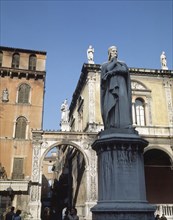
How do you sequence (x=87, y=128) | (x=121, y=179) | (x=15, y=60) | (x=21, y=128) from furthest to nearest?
1. (x=15, y=60)
2. (x=21, y=128)
3. (x=87, y=128)
4. (x=121, y=179)

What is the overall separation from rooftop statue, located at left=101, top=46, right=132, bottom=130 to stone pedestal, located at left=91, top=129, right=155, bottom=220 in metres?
0.37

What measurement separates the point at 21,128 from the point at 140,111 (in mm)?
10277

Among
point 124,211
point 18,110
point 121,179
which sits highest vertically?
point 18,110

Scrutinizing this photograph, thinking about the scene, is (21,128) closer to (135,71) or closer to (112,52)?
(135,71)

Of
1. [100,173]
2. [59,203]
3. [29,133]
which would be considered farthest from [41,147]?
[59,203]

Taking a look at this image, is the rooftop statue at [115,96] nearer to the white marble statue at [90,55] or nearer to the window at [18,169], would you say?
the window at [18,169]

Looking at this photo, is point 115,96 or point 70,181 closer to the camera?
point 115,96

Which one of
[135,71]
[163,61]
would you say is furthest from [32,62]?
[163,61]

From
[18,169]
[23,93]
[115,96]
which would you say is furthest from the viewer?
[23,93]

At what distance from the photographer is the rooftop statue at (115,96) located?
6.92m

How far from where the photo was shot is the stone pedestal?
575 centimetres

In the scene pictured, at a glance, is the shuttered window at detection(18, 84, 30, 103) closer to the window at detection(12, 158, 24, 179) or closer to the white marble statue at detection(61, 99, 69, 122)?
the window at detection(12, 158, 24, 179)

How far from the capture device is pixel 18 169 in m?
21.5

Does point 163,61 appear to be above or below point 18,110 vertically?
above
